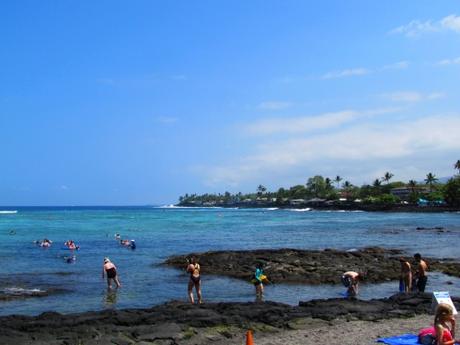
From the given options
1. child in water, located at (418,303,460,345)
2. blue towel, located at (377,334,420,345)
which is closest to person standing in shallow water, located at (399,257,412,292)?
blue towel, located at (377,334,420,345)

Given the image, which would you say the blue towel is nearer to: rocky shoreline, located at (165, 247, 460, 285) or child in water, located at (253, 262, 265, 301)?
child in water, located at (253, 262, 265, 301)

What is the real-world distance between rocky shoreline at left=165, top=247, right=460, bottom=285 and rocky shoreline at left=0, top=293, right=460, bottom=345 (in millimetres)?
9842

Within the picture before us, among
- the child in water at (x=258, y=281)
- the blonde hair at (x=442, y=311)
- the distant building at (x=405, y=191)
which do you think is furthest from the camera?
the distant building at (x=405, y=191)

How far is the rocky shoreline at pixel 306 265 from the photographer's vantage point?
98.0 feet

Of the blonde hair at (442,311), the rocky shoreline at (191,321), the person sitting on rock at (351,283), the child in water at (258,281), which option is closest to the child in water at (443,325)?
the blonde hair at (442,311)

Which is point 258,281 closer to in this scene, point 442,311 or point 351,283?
point 351,283

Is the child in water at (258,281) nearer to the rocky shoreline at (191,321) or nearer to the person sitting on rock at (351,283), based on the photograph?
the person sitting on rock at (351,283)

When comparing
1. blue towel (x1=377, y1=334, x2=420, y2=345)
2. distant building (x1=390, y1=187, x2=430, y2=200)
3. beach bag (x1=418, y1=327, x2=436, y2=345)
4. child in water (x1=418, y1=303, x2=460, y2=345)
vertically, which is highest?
distant building (x1=390, y1=187, x2=430, y2=200)

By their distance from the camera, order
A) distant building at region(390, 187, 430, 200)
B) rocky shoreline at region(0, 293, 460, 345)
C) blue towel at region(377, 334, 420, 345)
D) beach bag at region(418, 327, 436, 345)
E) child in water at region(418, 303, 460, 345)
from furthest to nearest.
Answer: distant building at region(390, 187, 430, 200)
rocky shoreline at region(0, 293, 460, 345)
blue towel at region(377, 334, 420, 345)
beach bag at region(418, 327, 436, 345)
child in water at region(418, 303, 460, 345)

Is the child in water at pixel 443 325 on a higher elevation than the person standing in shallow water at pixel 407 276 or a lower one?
higher

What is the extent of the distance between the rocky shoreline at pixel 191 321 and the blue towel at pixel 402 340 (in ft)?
9.54

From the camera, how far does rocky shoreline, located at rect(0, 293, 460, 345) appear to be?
1472 centimetres

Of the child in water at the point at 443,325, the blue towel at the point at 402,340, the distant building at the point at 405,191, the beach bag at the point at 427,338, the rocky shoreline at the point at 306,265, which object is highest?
the distant building at the point at 405,191

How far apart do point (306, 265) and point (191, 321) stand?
56.9 ft
